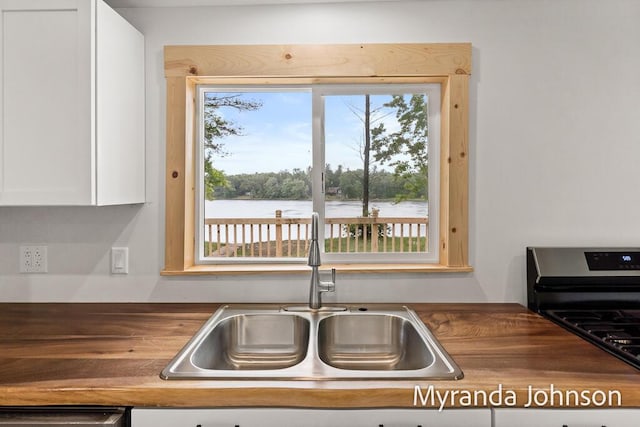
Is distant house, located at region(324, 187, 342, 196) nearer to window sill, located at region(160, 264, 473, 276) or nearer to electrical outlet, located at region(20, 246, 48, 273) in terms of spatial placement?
window sill, located at region(160, 264, 473, 276)

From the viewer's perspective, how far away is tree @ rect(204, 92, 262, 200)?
6.48ft

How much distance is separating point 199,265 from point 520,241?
1.40m

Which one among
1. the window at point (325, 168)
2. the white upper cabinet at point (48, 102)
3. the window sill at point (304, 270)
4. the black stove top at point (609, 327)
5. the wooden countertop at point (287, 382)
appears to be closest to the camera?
the wooden countertop at point (287, 382)

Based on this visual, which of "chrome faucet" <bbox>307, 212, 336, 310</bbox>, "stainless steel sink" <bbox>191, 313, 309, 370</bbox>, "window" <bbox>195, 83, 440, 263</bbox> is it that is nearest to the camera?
"stainless steel sink" <bbox>191, 313, 309, 370</bbox>

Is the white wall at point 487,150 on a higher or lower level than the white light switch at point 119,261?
higher

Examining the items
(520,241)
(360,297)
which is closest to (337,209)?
(360,297)

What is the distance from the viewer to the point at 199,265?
196cm

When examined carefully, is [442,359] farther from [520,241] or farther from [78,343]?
[78,343]

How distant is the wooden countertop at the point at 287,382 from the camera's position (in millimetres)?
1036

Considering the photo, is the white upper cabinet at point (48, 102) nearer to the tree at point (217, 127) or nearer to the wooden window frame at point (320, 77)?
the wooden window frame at point (320, 77)

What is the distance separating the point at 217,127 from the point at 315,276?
32.4 inches

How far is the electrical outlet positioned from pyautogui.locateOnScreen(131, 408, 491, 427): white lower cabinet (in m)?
1.11

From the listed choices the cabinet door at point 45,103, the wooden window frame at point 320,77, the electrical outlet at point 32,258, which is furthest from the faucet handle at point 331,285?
the electrical outlet at point 32,258

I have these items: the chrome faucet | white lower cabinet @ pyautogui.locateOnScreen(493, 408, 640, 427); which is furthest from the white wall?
white lower cabinet @ pyautogui.locateOnScreen(493, 408, 640, 427)
